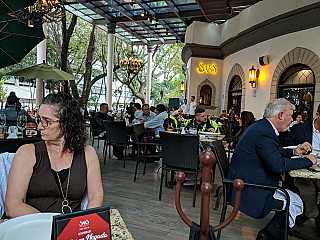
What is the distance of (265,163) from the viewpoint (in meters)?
→ 2.29

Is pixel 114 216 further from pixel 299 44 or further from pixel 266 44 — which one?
pixel 266 44

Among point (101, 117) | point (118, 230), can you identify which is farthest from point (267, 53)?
point (118, 230)

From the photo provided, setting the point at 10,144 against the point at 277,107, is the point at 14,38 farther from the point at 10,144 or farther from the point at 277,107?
the point at 277,107

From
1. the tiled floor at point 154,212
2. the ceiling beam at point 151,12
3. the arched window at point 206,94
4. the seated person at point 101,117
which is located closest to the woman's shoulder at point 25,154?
the tiled floor at point 154,212

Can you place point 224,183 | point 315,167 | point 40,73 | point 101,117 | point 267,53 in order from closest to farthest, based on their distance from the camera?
point 315,167
point 224,183
point 40,73
point 101,117
point 267,53

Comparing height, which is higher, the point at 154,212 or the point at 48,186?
the point at 48,186

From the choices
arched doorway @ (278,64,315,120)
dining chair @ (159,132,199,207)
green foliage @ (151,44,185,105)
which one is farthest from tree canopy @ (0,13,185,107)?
arched doorway @ (278,64,315,120)

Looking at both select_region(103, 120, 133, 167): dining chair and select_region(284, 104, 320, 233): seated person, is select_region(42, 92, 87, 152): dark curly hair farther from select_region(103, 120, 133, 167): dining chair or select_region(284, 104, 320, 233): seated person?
select_region(103, 120, 133, 167): dining chair

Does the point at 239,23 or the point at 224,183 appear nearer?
the point at 224,183

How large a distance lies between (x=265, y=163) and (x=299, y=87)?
6143mm

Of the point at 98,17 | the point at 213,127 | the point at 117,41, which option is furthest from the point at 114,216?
the point at 117,41

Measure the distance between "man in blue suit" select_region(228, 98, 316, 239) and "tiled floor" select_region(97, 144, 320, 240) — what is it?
0.66 m

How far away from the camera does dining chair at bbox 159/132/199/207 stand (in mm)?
3590

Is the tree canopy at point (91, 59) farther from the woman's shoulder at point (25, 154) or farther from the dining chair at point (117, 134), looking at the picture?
the woman's shoulder at point (25, 154)
